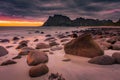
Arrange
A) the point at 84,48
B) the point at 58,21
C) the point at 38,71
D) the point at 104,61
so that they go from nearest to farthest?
the point at 38,71 < the point at 104,61 < the point at 84,48 < the point at 58,21

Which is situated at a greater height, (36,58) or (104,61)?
(36,58)

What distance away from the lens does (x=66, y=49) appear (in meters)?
7.85

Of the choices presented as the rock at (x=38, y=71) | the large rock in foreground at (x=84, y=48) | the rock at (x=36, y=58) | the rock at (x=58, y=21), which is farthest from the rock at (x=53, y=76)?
the rock at (x=58, y=21)

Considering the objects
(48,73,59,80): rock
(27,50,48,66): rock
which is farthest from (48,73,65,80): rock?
(27,50,48,66): rock

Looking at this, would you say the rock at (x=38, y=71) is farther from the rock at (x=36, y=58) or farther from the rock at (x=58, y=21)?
the rock at (x=58, y=21)

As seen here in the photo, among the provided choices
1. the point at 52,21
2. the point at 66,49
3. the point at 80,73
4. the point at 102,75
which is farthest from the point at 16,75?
the point at 52,21

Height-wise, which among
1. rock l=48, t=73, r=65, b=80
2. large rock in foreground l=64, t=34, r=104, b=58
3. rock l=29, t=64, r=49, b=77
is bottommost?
rock l=48, t=73, r=65, b=80

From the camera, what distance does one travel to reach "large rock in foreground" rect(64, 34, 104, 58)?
22.5 feet

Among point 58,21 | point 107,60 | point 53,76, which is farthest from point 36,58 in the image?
point 58,21

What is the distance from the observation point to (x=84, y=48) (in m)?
7.09

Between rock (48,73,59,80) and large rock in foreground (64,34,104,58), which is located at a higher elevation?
large rock in foreground (64,34,104,58)

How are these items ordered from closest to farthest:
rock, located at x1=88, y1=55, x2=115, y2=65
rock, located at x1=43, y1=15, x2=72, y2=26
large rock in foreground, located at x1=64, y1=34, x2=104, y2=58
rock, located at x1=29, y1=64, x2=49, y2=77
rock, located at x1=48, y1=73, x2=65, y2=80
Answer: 1. rock, located at x1=48, y1=73, x2=65, y2=80
2. rock, located at x1=29, y1=64, x2=49, y2=77
3. rock, located at x1=88, y1=55, x2=115, y2=65
4. large rock in foreground, located at x1=64, y1=34, x2=104, y2=58
5. rock, located at x1=43, y1=15, x2=72, y2=26

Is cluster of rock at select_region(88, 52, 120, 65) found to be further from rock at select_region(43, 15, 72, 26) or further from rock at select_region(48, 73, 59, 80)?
rock at select_region(43, 15, 72, 26)

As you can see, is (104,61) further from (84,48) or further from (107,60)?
(84,48)
